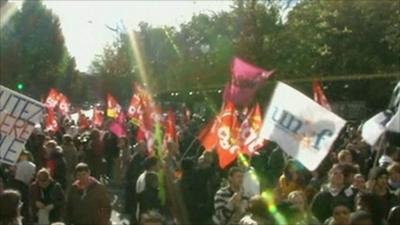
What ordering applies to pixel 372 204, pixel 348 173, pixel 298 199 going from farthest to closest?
pixel 348 173 < pixel 372 204 < pixel 298 199

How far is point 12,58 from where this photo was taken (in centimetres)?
8081

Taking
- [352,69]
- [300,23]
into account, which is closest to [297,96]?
[352,69]

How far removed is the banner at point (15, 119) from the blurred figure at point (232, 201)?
2089 mm

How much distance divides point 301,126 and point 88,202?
266cm

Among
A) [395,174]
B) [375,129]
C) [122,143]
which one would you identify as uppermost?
[375,129]

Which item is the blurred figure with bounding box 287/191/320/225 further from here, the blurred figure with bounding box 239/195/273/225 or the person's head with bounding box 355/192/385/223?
the blurred figure with bounding box 239/195/273/225

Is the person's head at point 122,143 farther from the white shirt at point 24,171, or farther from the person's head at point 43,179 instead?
the person's head at point 43,179

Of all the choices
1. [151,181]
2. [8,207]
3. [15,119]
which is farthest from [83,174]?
[8,207]

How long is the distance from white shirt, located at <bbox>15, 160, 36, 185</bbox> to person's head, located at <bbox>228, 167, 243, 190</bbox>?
3580mm

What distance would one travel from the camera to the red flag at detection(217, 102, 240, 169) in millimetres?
12500

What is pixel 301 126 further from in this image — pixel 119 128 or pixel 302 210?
pixel 119 128

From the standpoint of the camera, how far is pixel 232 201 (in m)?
9.12

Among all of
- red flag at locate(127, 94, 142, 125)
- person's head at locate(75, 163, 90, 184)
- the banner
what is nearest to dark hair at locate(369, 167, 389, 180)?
person's head at locate(75, 163, 90, 184)

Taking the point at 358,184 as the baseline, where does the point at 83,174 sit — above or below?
below
